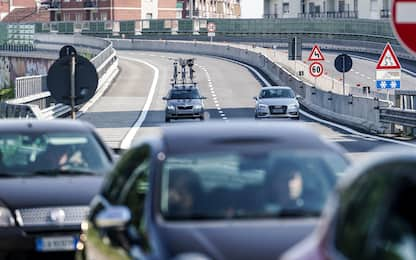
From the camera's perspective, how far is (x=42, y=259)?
11.4 metres

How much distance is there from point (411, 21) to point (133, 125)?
111ft

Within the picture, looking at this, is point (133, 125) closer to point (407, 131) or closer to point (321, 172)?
point (407, 131)

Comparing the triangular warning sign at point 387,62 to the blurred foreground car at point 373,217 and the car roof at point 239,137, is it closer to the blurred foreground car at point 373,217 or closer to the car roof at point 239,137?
the car roof at point 239,137

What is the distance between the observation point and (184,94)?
49.2 m

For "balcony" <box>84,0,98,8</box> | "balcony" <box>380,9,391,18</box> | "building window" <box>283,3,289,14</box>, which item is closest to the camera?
"balcony" <box>380,9,391,18</box>

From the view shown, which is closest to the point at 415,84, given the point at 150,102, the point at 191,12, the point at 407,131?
the point at 150,102

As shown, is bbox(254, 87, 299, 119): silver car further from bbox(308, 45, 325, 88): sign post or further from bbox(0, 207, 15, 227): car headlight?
bbox(0, 207, 15, 227): car headlight

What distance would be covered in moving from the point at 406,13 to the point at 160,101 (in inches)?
1975

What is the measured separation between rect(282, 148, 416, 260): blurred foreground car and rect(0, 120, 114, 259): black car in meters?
5.60

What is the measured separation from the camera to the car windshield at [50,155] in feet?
41.1

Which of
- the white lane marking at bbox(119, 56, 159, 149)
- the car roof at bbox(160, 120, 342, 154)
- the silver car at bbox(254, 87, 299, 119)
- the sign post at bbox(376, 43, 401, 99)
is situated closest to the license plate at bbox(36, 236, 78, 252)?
the car roof at bbox(160, 120, 342, 154)

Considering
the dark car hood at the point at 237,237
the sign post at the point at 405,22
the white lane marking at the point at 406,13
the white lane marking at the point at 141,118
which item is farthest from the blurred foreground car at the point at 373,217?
the white lane marking at the point at 141,118

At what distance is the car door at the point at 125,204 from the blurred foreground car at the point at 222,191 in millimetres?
13

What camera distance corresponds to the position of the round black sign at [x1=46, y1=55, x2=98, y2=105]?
2172 centimetres
